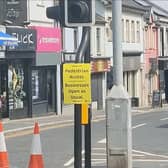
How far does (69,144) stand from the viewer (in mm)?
18859

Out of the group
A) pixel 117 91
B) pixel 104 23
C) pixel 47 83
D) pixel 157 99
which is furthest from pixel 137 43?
pixel 117 91

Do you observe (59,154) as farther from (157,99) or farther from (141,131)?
(157,99)

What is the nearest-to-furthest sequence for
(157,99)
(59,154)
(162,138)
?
(59,154)
(162,138)
(157,99)

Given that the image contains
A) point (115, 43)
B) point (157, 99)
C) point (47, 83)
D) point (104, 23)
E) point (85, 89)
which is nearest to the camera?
point (85, 89)

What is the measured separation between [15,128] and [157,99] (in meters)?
26.3

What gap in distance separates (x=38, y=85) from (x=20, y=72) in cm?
226

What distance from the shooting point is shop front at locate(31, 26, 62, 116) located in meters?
32.9

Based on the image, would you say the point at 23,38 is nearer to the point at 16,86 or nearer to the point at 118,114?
the point at 16,86

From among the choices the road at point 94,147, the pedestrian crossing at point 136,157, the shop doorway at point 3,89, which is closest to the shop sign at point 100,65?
the shop doorway at point 3,89

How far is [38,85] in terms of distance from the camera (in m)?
33.9

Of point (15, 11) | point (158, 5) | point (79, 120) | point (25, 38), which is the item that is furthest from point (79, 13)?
point (158, 5)

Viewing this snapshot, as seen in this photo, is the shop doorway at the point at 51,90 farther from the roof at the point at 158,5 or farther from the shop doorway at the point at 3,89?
the roof at the point at 158,5

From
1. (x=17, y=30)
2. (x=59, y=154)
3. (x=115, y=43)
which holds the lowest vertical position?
(x=59, y=154)

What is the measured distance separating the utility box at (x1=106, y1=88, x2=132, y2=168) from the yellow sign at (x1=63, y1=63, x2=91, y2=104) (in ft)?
4.36
